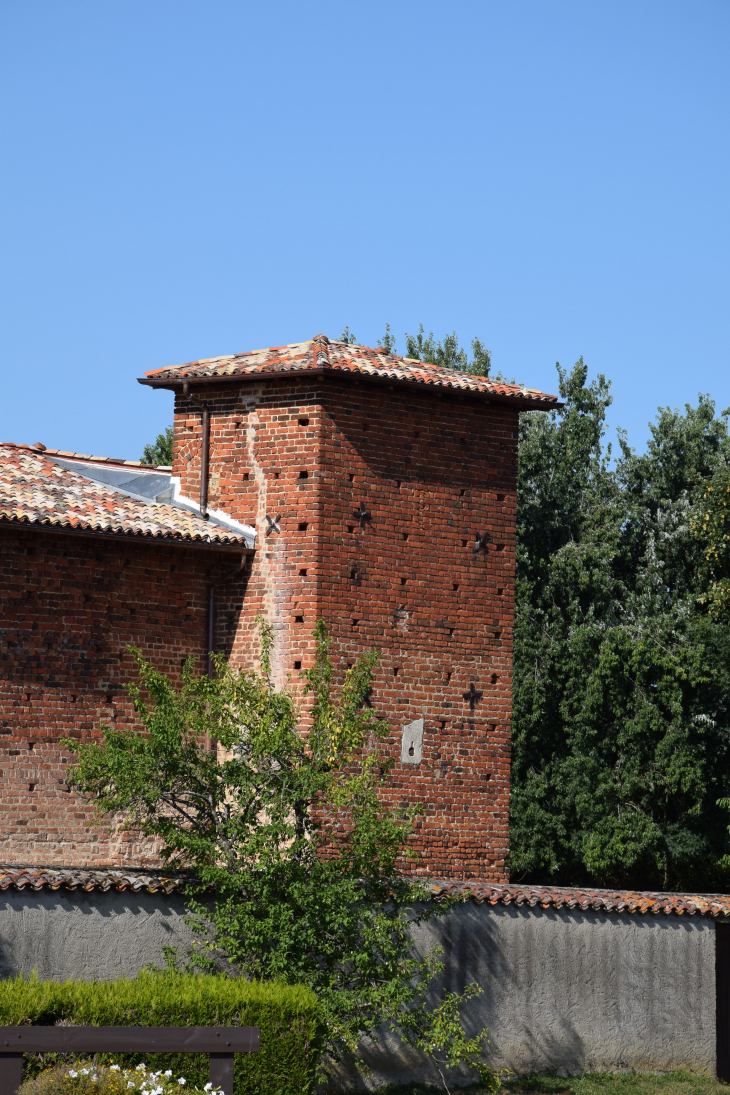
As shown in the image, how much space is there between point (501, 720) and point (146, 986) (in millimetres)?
A: 7067

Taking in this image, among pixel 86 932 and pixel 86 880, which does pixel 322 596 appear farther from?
pixel 86 932

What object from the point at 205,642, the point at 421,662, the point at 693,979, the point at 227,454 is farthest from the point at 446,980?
the point at 227,454

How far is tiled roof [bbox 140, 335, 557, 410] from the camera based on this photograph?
50.9 ft

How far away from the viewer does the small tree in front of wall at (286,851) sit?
36.4ft

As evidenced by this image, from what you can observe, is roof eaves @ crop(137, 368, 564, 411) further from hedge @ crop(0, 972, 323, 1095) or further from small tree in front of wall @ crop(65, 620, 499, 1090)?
hedge @ crop(0, 972, 323, 1095)

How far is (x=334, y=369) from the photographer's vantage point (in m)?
15.2

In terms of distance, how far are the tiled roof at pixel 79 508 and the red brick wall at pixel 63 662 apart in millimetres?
307

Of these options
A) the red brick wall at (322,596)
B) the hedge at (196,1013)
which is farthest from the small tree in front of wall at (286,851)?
the red brick wall at (322,596)

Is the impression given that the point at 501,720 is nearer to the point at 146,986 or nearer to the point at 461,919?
the point at 461,919

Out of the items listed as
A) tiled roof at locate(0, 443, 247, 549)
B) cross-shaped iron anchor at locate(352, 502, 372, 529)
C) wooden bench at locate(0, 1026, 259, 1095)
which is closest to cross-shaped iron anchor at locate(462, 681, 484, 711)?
cross-shaped iron anchor at locate(352, 502, 372, 529)

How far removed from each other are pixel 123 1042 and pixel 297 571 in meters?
7.96

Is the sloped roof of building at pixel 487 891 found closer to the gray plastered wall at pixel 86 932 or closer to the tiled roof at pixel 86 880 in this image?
the tiled roof at pixel 86 880

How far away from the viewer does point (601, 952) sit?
13.7m

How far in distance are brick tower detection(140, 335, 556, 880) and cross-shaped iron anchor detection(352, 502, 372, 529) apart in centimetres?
3
